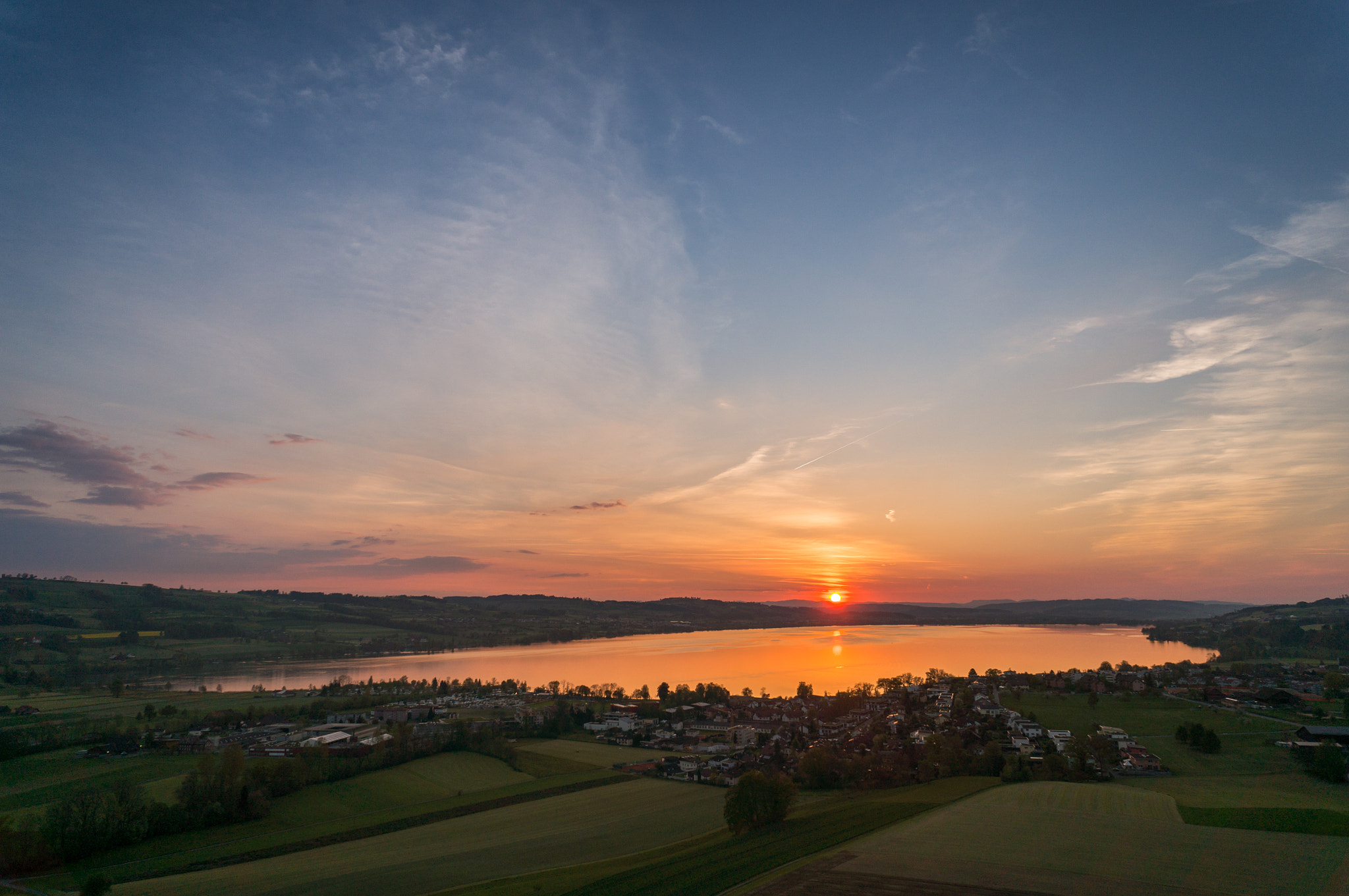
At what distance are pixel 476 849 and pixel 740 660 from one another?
7522 centimetres

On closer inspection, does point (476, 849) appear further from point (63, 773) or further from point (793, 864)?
point (63, 773)

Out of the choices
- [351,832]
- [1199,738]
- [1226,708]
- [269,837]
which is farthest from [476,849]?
[1226,708]

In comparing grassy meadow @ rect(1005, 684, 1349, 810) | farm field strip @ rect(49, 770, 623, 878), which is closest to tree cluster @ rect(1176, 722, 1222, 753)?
grassy meadow @ rect(1005, 684, 1349, 810)

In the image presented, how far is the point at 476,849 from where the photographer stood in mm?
21453

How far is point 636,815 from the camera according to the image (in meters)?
25.2

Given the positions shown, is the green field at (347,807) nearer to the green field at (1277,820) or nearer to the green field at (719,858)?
the green field at (719,858)

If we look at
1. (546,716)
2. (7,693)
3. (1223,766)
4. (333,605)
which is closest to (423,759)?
(546,716)

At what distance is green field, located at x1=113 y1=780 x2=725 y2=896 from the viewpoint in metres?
18.5

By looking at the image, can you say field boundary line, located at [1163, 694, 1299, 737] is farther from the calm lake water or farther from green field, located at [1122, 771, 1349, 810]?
the calm lake water

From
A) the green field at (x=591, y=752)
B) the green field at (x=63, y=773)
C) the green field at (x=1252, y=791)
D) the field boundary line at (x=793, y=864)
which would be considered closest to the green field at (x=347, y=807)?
the green field at (x=591, y=752)

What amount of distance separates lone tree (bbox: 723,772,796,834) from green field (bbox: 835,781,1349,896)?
4.07 metres

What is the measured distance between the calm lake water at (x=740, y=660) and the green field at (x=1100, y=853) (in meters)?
44.4

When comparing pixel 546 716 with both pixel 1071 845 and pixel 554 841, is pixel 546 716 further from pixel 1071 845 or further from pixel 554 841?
pixel 1071 845

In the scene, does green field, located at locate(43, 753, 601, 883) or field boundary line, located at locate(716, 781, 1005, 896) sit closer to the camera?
field boundary line, located at locate(716, 781, 1005, 896)
